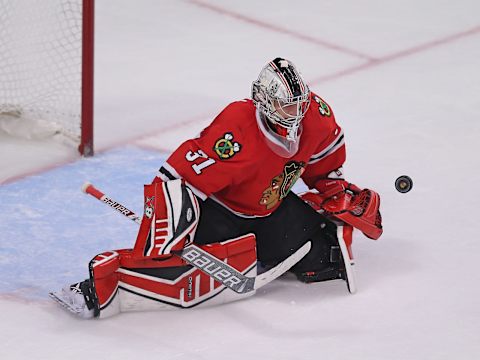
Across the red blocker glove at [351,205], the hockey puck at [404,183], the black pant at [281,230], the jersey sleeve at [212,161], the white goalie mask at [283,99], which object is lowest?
the black pant at [281,230]

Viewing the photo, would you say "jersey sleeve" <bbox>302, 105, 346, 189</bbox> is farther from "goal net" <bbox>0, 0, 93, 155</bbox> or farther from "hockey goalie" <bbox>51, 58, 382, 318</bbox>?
"goal net" <bbox>0, 0, 93, 155</bbox>

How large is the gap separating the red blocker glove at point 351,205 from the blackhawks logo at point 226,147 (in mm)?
386

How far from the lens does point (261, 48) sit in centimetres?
531

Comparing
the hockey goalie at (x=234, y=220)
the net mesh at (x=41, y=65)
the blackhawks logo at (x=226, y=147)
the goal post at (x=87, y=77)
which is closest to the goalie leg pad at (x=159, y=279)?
the hockey goalie at (x=234, y=220)

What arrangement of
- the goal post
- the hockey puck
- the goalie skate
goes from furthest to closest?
the goal post
the hockey puck
the goalie skate

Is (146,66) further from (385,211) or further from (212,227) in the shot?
(212,227)

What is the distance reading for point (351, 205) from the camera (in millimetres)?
3359

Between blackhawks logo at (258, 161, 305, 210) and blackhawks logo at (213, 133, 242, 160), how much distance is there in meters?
0.14

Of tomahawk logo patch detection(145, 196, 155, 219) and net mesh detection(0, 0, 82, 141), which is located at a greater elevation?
tomahawk logo patch detection(145, 196, 155, 219)

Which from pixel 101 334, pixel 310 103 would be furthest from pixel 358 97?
pixel 101 334

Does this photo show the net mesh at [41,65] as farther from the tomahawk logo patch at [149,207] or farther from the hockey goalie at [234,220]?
the tomahawk logo patch at [149,207]

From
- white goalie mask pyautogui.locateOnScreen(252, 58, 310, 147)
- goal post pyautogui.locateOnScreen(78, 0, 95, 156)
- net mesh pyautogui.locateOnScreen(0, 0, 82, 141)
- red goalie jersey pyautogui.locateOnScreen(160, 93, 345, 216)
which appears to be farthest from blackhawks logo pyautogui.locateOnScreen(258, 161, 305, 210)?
net mesh pyautogui.locateOnScreen(0, 0, 82, 141)

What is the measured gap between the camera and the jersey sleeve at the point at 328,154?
10.8 feet

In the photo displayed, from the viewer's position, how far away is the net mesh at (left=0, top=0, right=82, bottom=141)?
4.35 meters
